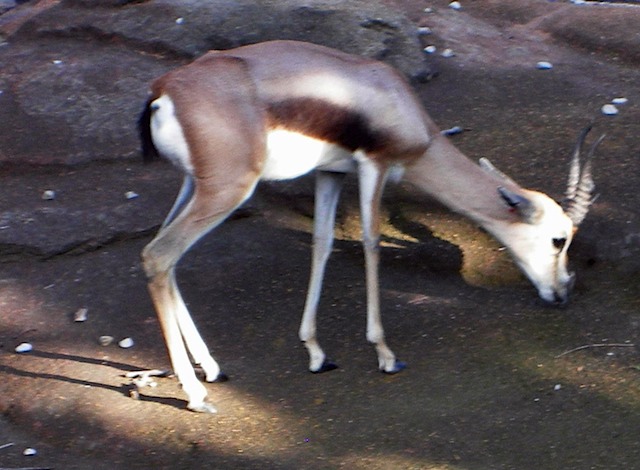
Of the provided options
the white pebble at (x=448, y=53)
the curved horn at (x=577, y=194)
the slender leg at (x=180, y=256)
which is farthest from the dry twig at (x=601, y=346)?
the white pebble at (x=448, y=53)

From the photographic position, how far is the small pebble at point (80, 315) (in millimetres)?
5251

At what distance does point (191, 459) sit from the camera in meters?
4.11

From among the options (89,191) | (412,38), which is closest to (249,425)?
(89,191)

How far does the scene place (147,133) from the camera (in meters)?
4.50

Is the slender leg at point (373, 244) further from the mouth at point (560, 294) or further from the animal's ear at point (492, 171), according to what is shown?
the mouth at point (560, 294)

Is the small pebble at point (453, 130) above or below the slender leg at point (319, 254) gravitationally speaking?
below

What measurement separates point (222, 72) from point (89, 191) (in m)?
2.38

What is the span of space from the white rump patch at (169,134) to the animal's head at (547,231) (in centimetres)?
161

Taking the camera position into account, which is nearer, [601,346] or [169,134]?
[169,134]

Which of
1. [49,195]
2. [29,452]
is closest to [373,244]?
[29,452]

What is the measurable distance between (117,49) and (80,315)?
3.33m

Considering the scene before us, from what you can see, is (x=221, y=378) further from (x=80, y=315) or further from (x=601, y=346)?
(x=601, y=346)

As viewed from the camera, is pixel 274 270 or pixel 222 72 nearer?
pixel 222 72

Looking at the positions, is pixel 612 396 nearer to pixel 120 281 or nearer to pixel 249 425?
pixel 249 425
